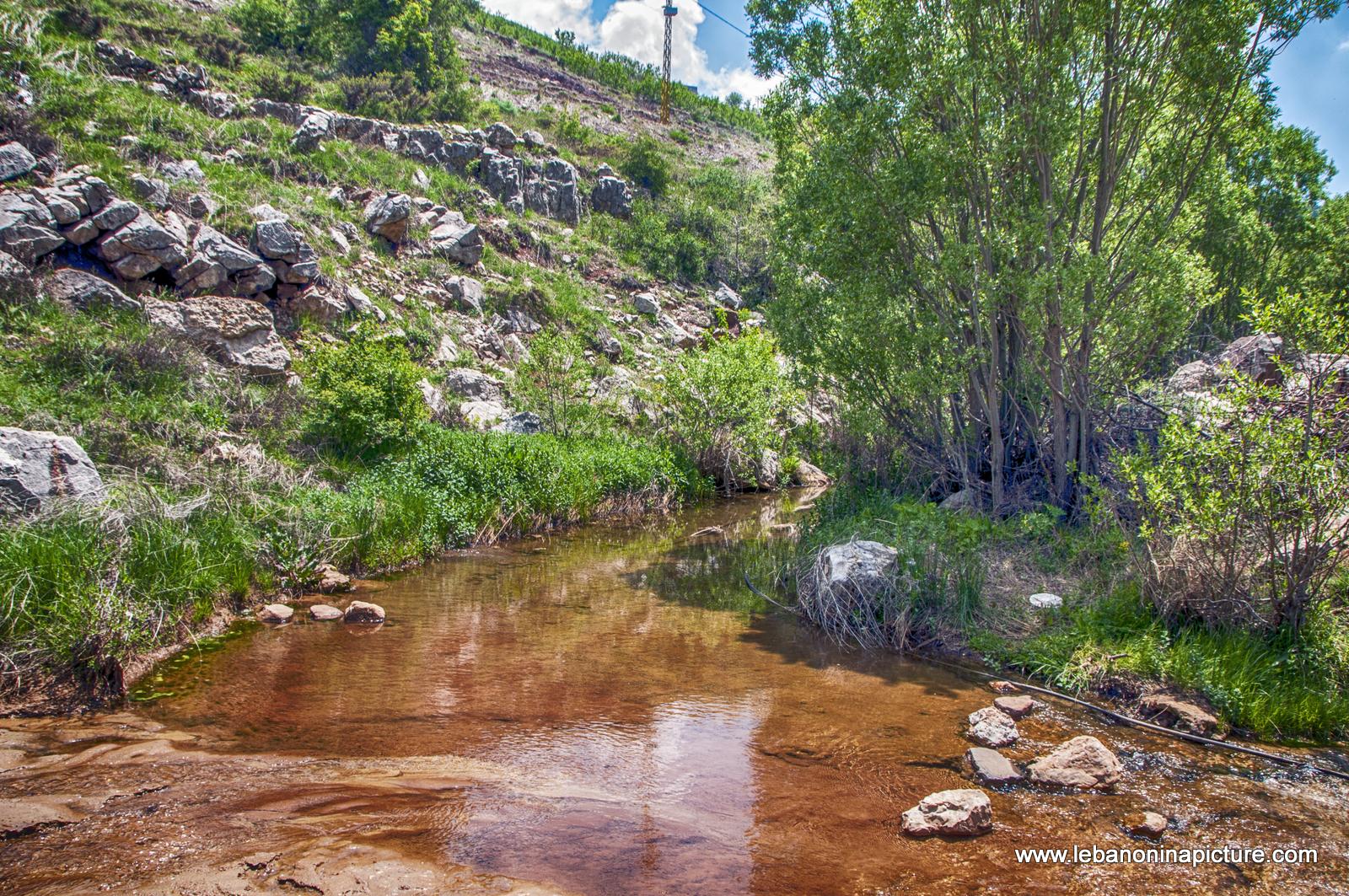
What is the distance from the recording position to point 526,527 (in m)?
15.0

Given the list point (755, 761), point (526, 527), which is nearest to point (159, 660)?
point (755, 761)

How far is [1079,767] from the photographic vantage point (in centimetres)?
555

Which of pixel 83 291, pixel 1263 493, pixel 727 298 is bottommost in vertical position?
pixel 1263 493

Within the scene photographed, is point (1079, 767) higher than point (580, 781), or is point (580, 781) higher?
point (1079, 767)

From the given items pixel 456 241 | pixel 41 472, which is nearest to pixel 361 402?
pixel 41 472

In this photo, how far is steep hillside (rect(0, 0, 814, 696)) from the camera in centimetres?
853

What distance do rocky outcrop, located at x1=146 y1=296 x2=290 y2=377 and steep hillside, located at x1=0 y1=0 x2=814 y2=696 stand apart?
0.06 m

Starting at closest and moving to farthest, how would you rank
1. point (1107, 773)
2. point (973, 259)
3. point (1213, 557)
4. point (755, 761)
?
point (1107, 773) → point (755, 761) → point (1213, 557) → point (973, 259)

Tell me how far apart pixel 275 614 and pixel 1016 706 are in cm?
810

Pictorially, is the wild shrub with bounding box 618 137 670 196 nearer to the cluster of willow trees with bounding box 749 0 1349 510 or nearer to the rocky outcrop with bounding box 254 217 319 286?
the rocky outcrop with bounding box 254 217 319 286

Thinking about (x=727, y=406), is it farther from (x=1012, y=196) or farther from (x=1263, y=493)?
(x=1263, y=493)

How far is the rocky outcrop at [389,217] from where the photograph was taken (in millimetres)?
24281

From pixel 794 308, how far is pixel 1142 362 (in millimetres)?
5540

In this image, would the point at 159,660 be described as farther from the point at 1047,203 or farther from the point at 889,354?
the point at 1047,203
